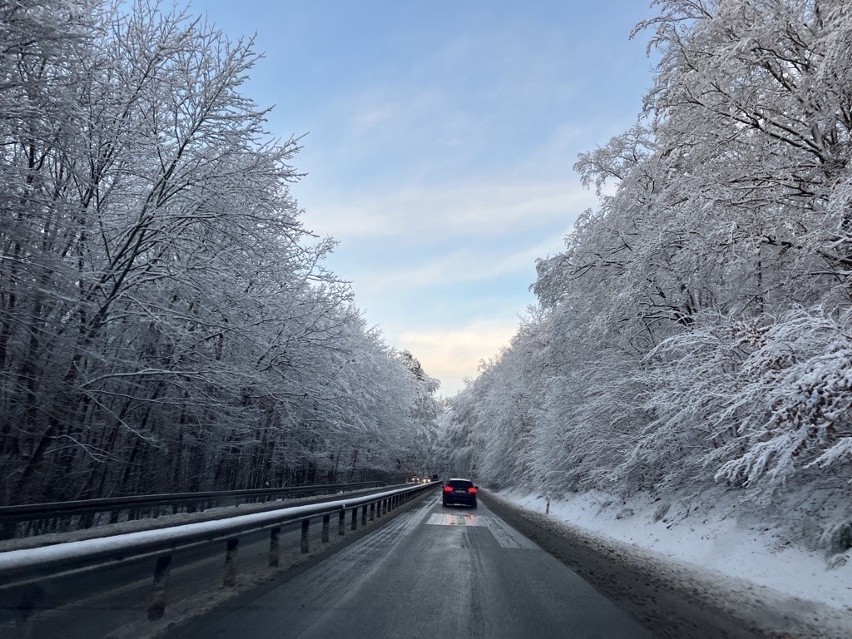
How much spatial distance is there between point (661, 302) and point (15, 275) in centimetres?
1543

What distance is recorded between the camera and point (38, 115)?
8.70 metres

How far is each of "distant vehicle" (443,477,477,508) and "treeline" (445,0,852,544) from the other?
11711 millimetres

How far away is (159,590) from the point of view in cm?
544

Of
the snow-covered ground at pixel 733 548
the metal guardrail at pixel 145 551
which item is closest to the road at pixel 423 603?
the metal guardrail at pixel 145 551

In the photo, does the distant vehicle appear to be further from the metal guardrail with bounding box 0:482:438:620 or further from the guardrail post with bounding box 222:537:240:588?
the guardrail post with bounding box 222:537:240:588

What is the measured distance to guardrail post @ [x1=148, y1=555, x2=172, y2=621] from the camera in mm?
5379

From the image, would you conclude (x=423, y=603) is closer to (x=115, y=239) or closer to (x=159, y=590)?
(x=159, y=590)

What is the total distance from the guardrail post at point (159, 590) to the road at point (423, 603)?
0.45m

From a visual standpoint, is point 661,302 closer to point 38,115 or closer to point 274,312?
point 274,312

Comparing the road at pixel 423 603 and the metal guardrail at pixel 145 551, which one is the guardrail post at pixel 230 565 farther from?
the road at pixel 423 603

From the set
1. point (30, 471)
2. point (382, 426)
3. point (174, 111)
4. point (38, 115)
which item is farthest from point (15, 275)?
point (382, 426)

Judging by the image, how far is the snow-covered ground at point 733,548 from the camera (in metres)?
7.35

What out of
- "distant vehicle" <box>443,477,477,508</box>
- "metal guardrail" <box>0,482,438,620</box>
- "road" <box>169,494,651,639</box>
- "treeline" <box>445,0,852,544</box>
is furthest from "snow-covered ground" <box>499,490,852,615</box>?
"distant vehicle" <box>443,477,477,508</box>

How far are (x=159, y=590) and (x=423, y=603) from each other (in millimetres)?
2887
